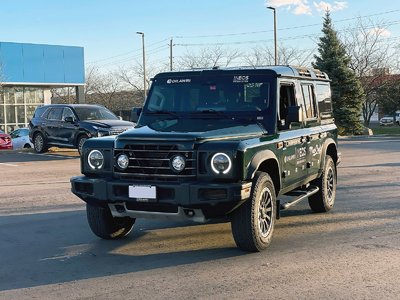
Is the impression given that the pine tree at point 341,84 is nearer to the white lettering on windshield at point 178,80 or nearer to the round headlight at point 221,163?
the white lettering on windshield at point 178,80

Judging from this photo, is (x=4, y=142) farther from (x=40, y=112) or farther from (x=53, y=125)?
(x=53, y=125)

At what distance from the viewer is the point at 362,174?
12.8 metres

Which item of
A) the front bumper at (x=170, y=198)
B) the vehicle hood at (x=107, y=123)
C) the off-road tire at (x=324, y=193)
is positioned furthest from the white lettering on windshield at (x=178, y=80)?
the vehicle hood at (x=107, y=123)

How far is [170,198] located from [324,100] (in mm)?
4152

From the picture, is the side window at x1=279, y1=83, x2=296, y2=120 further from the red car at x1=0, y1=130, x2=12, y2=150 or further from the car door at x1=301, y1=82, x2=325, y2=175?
the red car at x1=0, y1=130, x2=12, y2=150

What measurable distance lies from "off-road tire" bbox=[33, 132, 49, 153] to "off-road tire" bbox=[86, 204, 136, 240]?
13270mm

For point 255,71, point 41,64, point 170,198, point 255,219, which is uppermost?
point 41,64

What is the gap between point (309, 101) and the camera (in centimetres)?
781

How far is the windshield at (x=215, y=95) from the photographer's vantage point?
21.6 feet

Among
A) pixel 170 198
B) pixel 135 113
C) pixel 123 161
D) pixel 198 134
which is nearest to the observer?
pixel 170 198

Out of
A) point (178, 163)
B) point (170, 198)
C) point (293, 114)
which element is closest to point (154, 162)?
point (178, 163)

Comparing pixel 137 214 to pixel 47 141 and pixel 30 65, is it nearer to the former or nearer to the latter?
pixel 47 141

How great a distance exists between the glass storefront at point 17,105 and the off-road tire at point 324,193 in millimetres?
31375

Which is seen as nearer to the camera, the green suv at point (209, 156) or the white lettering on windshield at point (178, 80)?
the green suv at point (209, 156)
